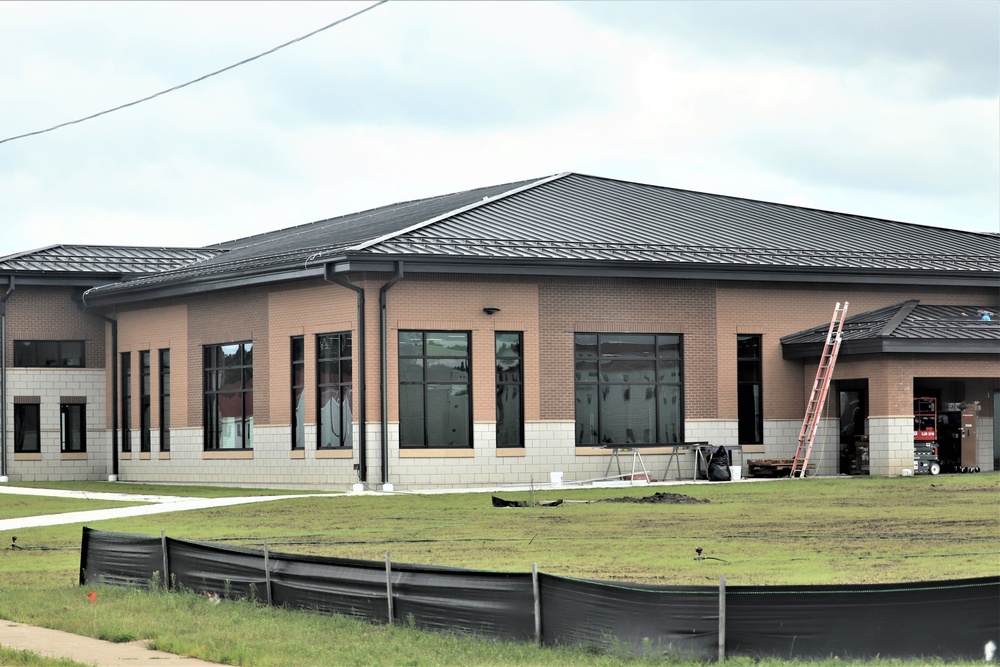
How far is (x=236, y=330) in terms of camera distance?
3984 centimetres

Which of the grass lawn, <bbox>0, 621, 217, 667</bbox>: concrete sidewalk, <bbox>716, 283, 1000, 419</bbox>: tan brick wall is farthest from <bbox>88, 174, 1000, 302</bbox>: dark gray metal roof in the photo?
<bbox>0, 621, 217, 667</bbox>: concrete sidewalk

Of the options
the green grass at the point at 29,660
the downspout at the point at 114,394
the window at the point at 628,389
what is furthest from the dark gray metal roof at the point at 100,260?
the green grass at the point at 29,660

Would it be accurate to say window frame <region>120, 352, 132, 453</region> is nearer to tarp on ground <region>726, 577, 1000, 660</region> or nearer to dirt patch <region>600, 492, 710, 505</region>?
dirt patch <region>600, 492, 710, 505</region>

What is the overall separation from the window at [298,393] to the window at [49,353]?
10975 mm

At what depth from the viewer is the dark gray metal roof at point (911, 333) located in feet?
121

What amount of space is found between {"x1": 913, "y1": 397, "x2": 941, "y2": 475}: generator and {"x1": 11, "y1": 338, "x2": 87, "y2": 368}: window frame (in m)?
25.1

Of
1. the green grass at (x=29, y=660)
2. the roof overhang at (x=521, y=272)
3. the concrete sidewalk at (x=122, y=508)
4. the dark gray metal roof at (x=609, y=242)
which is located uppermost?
the dark gray metal roof at (x=609, y=242)

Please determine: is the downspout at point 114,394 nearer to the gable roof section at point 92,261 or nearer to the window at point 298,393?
the gable roof section at point 92,261

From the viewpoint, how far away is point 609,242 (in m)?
38.6

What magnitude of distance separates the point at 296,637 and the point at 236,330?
26.2 m

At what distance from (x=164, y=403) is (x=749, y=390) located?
17.0 metres

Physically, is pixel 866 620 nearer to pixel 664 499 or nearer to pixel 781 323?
pixel 664 499

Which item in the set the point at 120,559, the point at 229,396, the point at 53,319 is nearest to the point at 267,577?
the point at 120,559

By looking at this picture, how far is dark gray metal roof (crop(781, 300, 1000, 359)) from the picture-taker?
36.8 m
